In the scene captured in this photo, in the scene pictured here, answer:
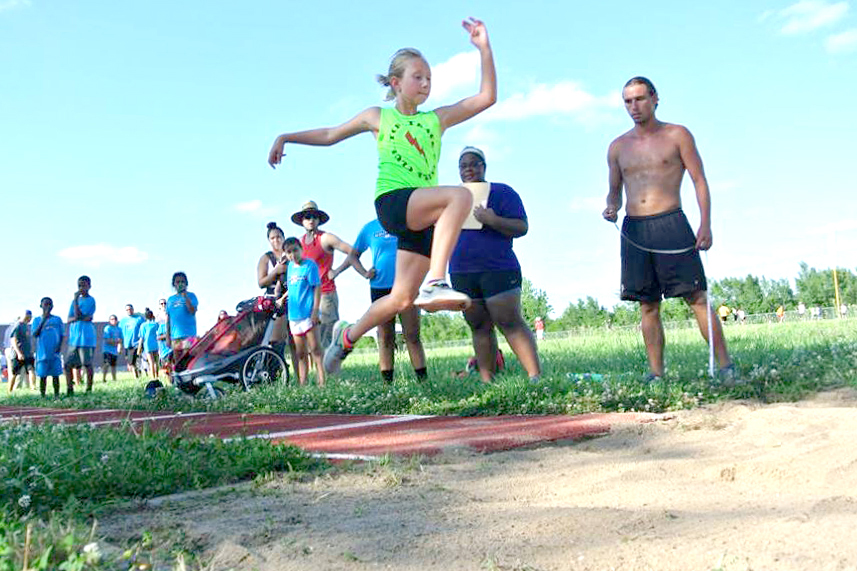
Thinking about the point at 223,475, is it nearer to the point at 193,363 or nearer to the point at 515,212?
the point at 515,212

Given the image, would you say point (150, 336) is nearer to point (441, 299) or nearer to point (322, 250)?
point (322, 250)

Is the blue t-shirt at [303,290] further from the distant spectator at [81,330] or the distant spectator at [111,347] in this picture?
the distant spectator at [111,347]

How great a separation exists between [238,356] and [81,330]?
5.98 m

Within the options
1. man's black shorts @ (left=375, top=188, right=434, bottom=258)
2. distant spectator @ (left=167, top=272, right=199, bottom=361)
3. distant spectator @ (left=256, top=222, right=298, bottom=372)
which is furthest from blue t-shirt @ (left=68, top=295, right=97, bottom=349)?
man's black shorts @ (left=375, top=188, right=434, bottom=258)

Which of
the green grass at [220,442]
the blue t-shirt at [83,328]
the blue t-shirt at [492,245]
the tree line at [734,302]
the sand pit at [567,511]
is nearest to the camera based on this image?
the sand pit at [567,511]

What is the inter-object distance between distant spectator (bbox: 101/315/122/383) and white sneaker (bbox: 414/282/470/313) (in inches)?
691

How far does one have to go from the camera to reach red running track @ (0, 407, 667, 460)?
4254 mm

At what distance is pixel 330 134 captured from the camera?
17.4 ft

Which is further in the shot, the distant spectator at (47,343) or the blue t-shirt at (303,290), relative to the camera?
the distant spectator at (47,343)

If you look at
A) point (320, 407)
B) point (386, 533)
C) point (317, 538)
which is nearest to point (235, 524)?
point (317, 538)

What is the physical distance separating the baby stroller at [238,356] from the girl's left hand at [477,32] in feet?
16.6

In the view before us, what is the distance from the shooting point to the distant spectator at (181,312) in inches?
473


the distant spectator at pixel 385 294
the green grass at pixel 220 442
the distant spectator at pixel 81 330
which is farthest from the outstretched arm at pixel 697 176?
the distant spectator at pixel 81 330

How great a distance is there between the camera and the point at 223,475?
3.57 m
